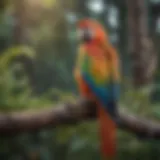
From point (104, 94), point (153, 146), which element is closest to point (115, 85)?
point (104, 94)

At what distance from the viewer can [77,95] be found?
2.73 m

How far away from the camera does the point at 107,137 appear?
272cm

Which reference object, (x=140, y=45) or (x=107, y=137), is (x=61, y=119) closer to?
(x=107, y=137)

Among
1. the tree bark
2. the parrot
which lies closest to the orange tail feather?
the parrot

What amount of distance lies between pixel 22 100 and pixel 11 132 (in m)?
0.12

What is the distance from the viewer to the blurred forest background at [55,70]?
2.73m

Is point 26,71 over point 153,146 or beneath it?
over

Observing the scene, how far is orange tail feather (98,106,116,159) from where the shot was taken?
272 centimetres

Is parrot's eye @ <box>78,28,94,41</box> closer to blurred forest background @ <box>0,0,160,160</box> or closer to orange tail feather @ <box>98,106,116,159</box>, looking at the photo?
blurred forest background @ <box>0,0,160,160</box>

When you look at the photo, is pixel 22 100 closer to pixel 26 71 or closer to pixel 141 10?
pixel 26 71

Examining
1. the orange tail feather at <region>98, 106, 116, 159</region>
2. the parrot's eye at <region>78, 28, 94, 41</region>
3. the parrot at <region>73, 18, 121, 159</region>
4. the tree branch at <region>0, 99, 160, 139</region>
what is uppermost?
the parrot's eye at <region>78, 28, 94, 41</region>

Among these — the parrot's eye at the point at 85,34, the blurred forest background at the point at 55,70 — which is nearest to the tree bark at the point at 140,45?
the blurred forest background at the point at 55,70

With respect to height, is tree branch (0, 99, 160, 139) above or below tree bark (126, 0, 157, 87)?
below

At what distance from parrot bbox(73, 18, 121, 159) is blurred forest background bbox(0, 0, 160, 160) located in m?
0.02
